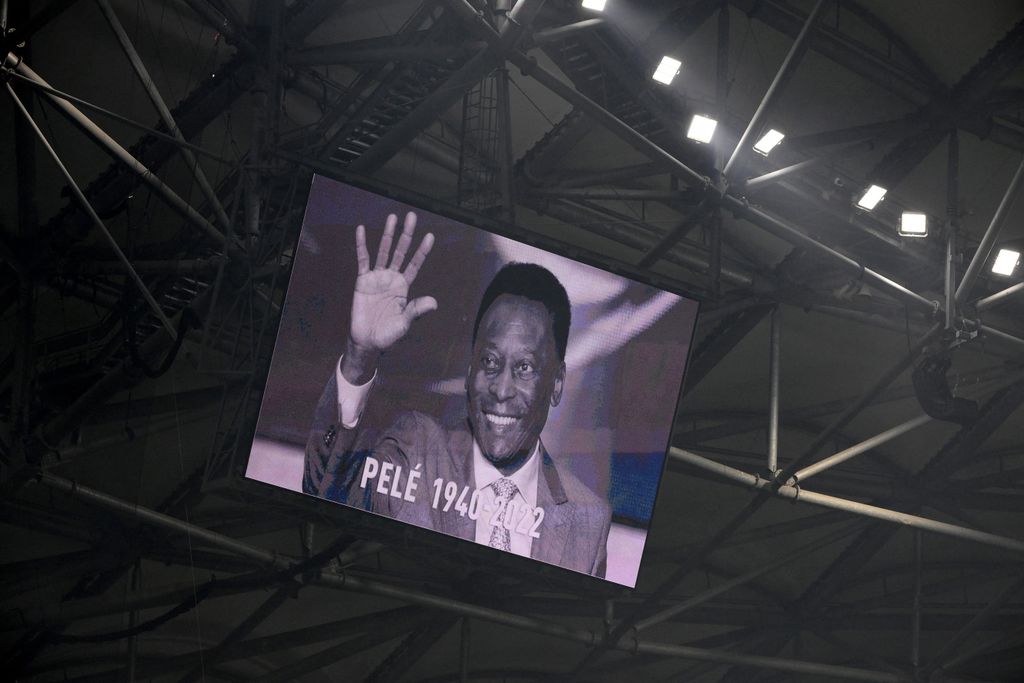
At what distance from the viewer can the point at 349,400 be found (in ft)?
51.8

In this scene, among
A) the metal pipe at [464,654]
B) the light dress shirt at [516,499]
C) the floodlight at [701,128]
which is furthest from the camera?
the metal pipe at [464,654]

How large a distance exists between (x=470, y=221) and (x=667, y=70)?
10.6ft

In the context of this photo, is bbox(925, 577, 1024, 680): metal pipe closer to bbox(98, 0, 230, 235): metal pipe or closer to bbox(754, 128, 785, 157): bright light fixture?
bbox(754, 128, 785, 157): bright light fixture

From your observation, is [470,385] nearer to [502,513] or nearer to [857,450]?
[502,513]

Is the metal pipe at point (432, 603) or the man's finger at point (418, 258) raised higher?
the man's finger at point (418, 258)

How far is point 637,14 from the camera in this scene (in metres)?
18.3

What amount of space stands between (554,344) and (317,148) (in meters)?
3.87

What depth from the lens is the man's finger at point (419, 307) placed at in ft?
53.0

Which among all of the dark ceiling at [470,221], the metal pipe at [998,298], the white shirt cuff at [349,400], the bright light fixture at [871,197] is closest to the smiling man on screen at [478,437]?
the white shirt cuff at [349,400]

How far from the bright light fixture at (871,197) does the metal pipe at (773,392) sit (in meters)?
2.23

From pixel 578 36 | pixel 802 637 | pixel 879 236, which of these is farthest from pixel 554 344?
pixel 802 637

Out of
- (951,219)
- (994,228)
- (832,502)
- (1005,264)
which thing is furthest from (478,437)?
(1005,264)

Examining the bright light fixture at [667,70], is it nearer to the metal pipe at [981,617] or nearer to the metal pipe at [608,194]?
the metal pipe at [608,194]

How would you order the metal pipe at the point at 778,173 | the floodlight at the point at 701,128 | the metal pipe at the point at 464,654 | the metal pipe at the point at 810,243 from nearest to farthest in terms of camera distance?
the floodlight at the point at 701,128
the metal pipe at the point at 810,243
the metal pipe at the point at 778,173
the metal pipe at the point at 464,654
